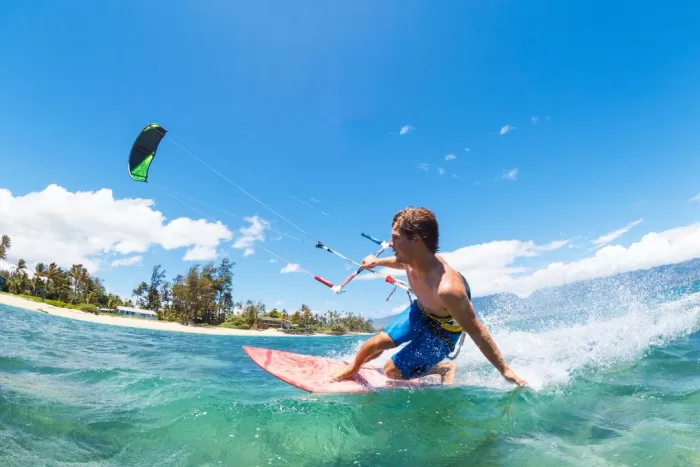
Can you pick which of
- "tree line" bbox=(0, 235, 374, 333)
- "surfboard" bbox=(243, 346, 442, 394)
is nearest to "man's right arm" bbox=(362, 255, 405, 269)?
"surfboard" bbox=(243, 346, 442, 394)

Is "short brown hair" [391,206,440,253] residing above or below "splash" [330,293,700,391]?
above

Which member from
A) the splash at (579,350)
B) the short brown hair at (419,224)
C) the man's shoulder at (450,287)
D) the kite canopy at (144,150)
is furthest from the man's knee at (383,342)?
the kite canopy at (144,150)

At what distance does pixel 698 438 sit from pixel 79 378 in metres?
8.03

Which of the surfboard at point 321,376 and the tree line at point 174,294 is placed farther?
the tree line at point 174,294

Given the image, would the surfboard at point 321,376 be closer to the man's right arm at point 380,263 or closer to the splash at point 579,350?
the splash at point 579,350

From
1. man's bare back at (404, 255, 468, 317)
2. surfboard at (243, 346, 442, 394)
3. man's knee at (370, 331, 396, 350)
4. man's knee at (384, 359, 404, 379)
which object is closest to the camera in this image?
man's bare back at (404, 255, 468, 317)

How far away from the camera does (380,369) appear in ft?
18.4

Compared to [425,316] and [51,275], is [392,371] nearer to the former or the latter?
[425,316]

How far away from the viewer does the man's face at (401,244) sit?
3.96 m

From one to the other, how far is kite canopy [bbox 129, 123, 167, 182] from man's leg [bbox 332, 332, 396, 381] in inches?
384

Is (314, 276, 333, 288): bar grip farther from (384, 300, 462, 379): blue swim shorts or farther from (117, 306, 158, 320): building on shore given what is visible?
(117, 306, 158, 320): building on shore

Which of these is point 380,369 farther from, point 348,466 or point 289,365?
point 348,466

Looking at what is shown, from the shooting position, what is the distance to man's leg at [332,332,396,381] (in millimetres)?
4659

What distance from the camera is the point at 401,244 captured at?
3.99 m
